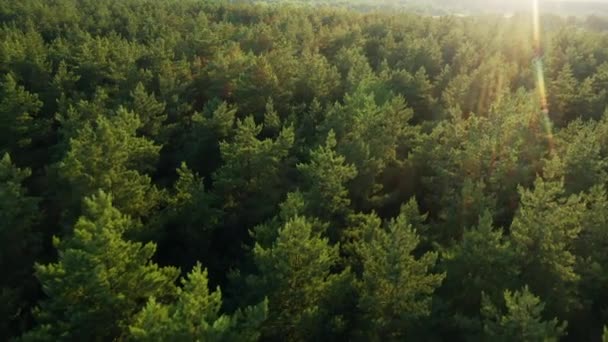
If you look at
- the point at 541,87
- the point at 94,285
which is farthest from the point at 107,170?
the point at 541,87

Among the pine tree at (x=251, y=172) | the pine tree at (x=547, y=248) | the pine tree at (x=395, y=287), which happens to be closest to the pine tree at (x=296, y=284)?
the pine tree at (x=395, y=287)

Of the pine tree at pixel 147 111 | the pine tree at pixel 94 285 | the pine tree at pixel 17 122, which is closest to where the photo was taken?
Answer: the pine tree at pixel 94 285

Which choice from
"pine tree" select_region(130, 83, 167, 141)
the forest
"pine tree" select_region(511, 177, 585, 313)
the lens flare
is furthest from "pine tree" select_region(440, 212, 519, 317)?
"pine tree" select_region(130, 83, 167, 141)

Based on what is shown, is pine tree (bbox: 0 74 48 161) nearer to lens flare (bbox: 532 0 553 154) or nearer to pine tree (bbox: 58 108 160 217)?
pine tree (bbox: 58 108 160 217)

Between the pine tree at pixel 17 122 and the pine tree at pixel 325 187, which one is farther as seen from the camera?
the pine tree at pixel 17 122

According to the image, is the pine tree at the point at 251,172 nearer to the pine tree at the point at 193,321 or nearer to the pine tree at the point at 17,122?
the pine tree at the point at 193,321

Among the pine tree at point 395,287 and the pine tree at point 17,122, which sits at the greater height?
the pine tree at point 17,122

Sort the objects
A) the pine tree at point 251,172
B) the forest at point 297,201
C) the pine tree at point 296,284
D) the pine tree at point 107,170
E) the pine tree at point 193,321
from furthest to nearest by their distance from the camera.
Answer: the pine tree at point 251,172
the pine tree at point 107,170
the pine tree at point 296,284
the forest at point 297,201
the pine tree at point 193,321
